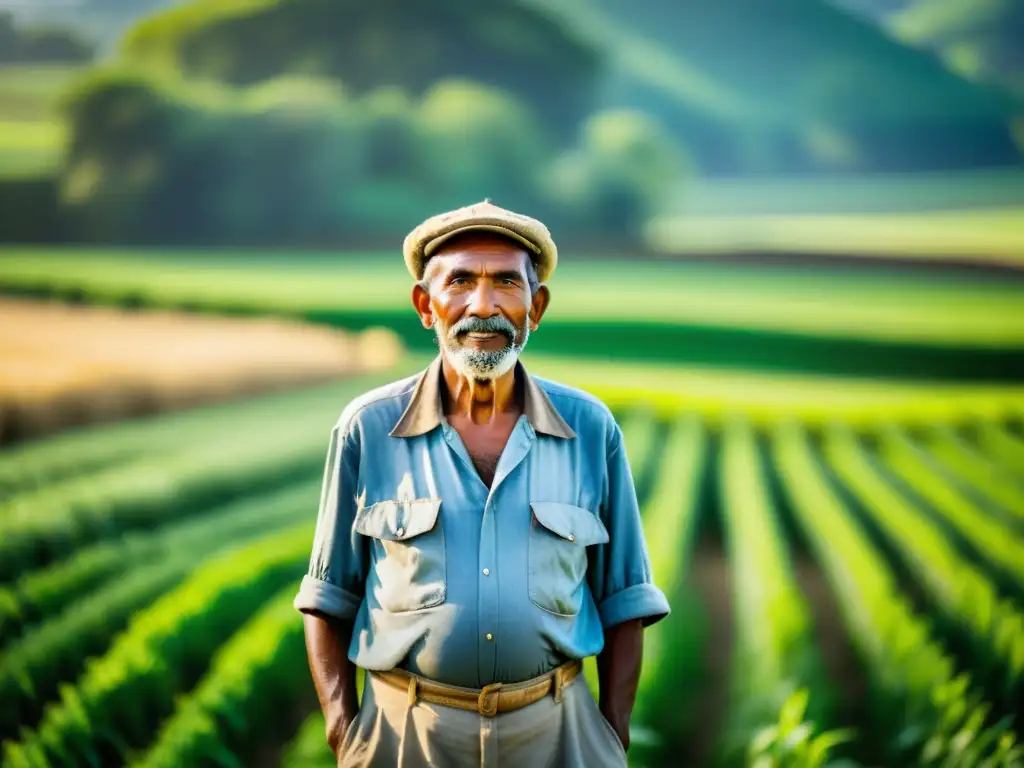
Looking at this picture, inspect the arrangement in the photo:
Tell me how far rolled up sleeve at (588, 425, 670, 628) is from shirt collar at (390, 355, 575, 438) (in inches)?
3.7

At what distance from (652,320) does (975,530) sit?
6.36 feet

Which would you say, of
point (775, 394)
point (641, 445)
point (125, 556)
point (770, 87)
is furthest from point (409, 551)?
point (770, 87)

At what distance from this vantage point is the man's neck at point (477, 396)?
1425 millimetres

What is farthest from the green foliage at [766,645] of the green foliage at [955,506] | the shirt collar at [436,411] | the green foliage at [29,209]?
the green foliage at [29,209]

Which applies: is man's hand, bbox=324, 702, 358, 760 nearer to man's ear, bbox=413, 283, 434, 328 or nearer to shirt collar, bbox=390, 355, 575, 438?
shirt collar, bbox=390, 355, 575, 438

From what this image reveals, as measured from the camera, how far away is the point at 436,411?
1.41m

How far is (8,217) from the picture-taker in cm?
476

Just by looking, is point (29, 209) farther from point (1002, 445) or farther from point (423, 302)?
point (1002, 445)

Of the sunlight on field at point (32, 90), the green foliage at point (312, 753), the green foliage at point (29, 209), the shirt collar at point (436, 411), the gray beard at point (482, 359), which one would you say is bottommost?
the green foliage at point (312, 753)

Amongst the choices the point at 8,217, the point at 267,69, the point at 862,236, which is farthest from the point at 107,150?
the point at 862,236

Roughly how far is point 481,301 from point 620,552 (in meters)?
0.40

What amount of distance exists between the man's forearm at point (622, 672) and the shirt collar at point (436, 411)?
0.29 metres

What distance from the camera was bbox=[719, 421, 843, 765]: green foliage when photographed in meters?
2.36

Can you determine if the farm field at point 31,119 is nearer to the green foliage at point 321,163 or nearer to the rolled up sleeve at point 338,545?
the green foliage at point 321,163
